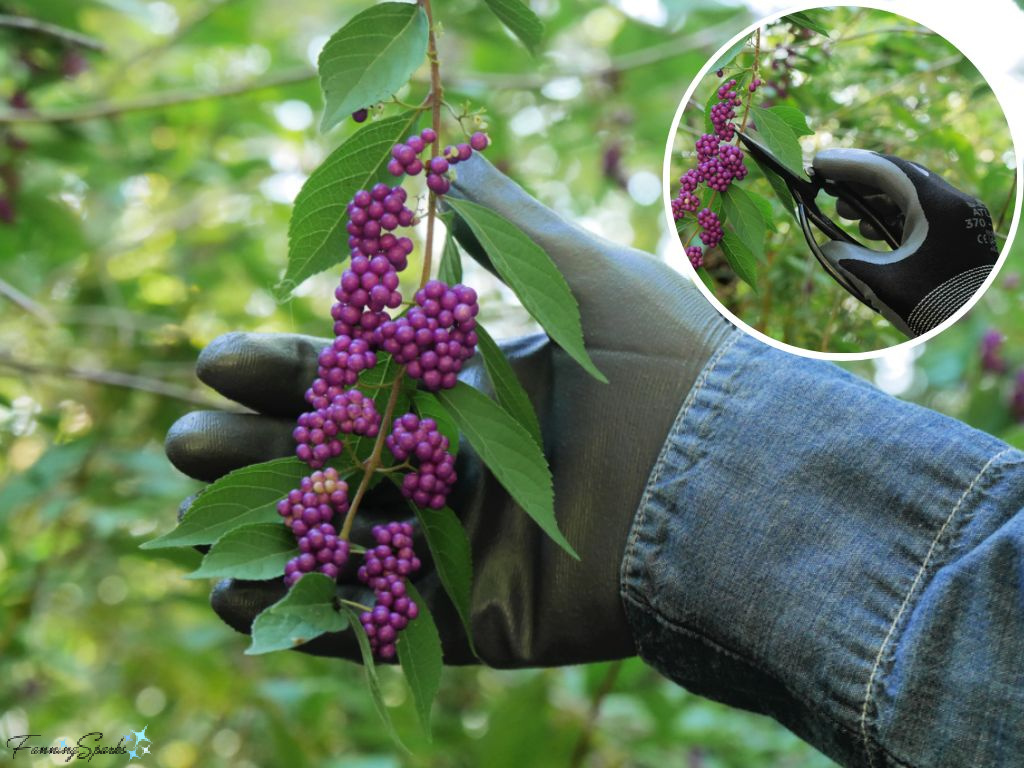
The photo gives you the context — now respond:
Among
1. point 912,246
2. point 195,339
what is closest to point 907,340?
point 912,246

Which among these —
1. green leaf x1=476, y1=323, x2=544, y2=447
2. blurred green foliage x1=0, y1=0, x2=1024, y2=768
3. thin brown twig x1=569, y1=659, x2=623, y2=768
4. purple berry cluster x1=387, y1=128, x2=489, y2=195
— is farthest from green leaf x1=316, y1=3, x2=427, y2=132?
thin brown twig x1=569, y1=659, x2=623, y2=768

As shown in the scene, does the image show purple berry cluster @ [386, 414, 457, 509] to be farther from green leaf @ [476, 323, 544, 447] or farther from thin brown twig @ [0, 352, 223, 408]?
thin brown twig @ [0, 352, 223, 408]

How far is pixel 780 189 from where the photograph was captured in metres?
0.64

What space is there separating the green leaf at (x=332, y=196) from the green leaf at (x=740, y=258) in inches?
8.3

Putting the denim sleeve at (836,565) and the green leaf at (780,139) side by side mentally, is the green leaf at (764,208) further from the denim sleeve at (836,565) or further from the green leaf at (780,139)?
the denim sleeve at (836,565)

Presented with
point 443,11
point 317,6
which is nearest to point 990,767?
point 443,11

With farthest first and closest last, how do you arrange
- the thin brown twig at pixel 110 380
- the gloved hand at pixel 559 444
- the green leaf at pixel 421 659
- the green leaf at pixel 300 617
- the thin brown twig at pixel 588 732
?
1. the thin brown twig at pixel 588 732
2. the thin brown twig at pixel 110 380
3. the gloved hand at pixel 559 444
4. the green leaf at pixel 421 659
5. the green leaf at pixel 300 617

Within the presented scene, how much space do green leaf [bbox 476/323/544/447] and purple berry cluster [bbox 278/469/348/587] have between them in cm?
11

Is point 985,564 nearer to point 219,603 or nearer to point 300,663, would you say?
point 219,603

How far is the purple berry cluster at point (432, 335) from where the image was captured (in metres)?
0.63

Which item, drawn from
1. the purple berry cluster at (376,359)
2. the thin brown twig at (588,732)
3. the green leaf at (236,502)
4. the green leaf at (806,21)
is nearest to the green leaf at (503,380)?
the purple berry cluster at (376,359)

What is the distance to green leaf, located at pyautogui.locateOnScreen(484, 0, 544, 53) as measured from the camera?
0.68m

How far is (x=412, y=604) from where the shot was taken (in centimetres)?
65

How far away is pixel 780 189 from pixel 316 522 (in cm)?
34
